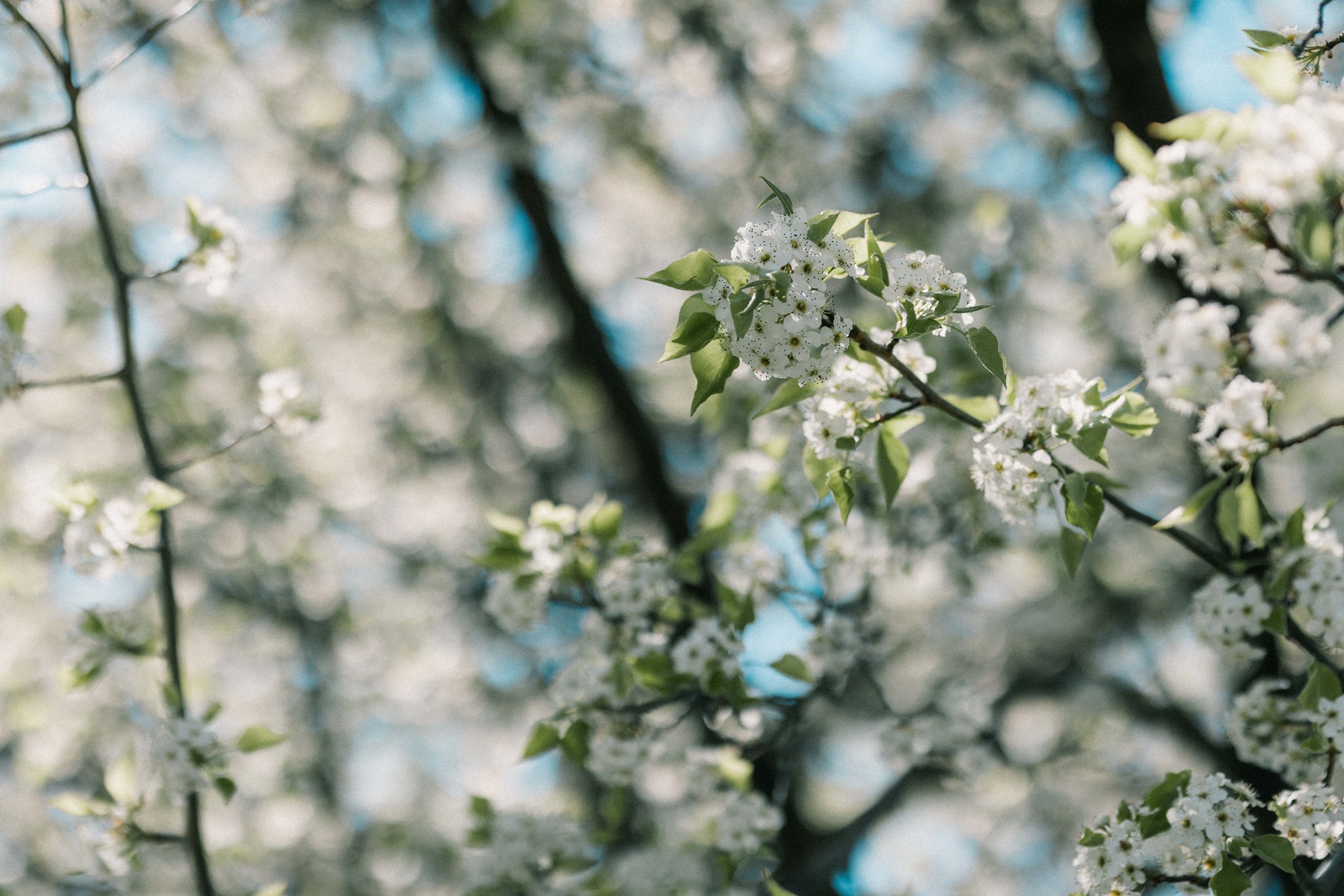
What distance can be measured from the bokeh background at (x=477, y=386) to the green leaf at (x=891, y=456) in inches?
140

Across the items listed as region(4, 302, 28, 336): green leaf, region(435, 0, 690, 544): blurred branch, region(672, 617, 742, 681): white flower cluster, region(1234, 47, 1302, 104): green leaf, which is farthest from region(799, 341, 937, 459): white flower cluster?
region(435, 0, 690, 544): blurred branch

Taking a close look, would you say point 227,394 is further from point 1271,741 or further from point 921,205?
point 1271,741

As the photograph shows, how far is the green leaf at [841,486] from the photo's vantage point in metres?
2.15

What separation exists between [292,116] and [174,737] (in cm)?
549

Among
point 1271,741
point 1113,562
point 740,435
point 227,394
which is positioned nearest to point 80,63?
point 227,394

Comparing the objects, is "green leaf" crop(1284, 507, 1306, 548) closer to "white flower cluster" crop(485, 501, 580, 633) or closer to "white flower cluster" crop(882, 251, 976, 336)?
"white flower cluster" crop(882, 251, 976, 336)

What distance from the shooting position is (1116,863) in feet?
7.04

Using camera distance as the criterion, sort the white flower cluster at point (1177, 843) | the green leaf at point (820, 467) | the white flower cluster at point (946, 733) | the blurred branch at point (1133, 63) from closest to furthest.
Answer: the white flower cluster at point (1177, 843), the green leaf at point (820, 467), the white flower cluster at point (946, 733), the blurred branch at point (1133, 63)

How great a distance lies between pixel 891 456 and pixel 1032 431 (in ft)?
1.03

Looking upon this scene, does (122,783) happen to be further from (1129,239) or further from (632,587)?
(1129,239)

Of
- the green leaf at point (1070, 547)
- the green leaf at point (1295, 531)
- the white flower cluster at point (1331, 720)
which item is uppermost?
the green leaf at point (1070, 547)

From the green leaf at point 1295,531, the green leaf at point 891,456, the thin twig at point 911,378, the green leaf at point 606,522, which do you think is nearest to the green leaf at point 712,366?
the thin twig at point 911,378

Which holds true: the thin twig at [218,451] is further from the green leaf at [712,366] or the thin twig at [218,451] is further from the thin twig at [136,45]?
the green leaf at [712,366]

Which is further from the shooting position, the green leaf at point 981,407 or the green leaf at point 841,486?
the green leaf at point 981,407
